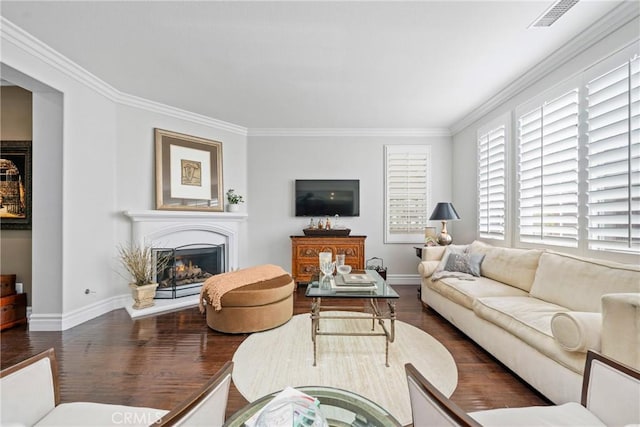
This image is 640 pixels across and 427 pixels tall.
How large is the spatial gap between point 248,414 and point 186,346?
68.9 inches

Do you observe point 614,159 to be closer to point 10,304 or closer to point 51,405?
point 51,405

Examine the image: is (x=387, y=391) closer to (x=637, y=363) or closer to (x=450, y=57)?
(x=637, y=363)

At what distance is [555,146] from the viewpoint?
2529 mm

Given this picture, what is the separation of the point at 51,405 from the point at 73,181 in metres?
2.63

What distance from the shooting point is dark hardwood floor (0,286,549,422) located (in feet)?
5.64

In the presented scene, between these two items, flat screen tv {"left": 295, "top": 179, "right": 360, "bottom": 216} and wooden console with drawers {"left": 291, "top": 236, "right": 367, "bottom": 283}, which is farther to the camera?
flat screen tv {"left": 295, "top": 179, "right": 360, "bottom": 216}

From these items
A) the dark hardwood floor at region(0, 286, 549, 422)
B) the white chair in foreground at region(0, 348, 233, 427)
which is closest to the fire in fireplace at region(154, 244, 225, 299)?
the dark hardwood floor at region(0, 286, 549, 422)

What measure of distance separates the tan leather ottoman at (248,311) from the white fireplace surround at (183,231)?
1113 millimetres

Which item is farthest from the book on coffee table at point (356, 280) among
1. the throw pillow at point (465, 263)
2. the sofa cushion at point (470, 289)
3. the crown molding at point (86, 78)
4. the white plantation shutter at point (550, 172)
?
the crown molding at point (86, 78)

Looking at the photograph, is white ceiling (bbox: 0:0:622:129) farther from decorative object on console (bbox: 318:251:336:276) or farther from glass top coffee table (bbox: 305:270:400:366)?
glass top coffee table (bbox: 305:270:400:366)

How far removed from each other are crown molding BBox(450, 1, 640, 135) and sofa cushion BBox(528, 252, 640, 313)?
1.81 meters

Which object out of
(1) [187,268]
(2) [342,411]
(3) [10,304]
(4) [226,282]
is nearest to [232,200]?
(1) [187,268]

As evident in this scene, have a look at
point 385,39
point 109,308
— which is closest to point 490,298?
point 385,39

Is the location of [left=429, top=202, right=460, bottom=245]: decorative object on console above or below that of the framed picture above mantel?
below
